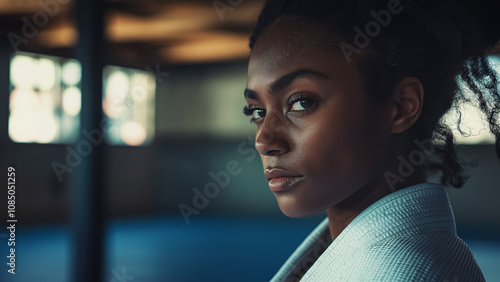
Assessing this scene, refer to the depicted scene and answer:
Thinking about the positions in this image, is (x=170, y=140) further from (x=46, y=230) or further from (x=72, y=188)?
(x=72, y=188)

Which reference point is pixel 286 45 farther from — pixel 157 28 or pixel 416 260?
pixel 157 28

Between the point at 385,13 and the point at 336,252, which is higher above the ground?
the point at 385,13

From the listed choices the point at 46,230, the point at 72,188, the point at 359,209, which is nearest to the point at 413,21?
the point at 359,209

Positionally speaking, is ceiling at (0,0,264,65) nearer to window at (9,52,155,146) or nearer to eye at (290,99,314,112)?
window at (9,52,155,146)

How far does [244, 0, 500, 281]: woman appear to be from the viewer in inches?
32.6

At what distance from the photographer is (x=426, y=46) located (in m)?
0.87

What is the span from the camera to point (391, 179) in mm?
873

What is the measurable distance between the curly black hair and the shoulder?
26 centimetres

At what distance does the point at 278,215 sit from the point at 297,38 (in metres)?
9.42

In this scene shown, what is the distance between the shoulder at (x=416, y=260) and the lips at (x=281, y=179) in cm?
18

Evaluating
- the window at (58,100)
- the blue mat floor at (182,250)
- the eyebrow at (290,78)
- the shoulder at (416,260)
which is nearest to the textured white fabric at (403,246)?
the shoulder at (416,260)

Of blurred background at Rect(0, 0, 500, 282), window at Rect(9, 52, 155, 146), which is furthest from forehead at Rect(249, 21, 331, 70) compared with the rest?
window at Rect(9, 52, 155, 146)

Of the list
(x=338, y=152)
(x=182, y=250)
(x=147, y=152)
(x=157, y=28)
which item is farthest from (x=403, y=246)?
(x=147, y=152)

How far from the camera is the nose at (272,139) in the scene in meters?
0.86
